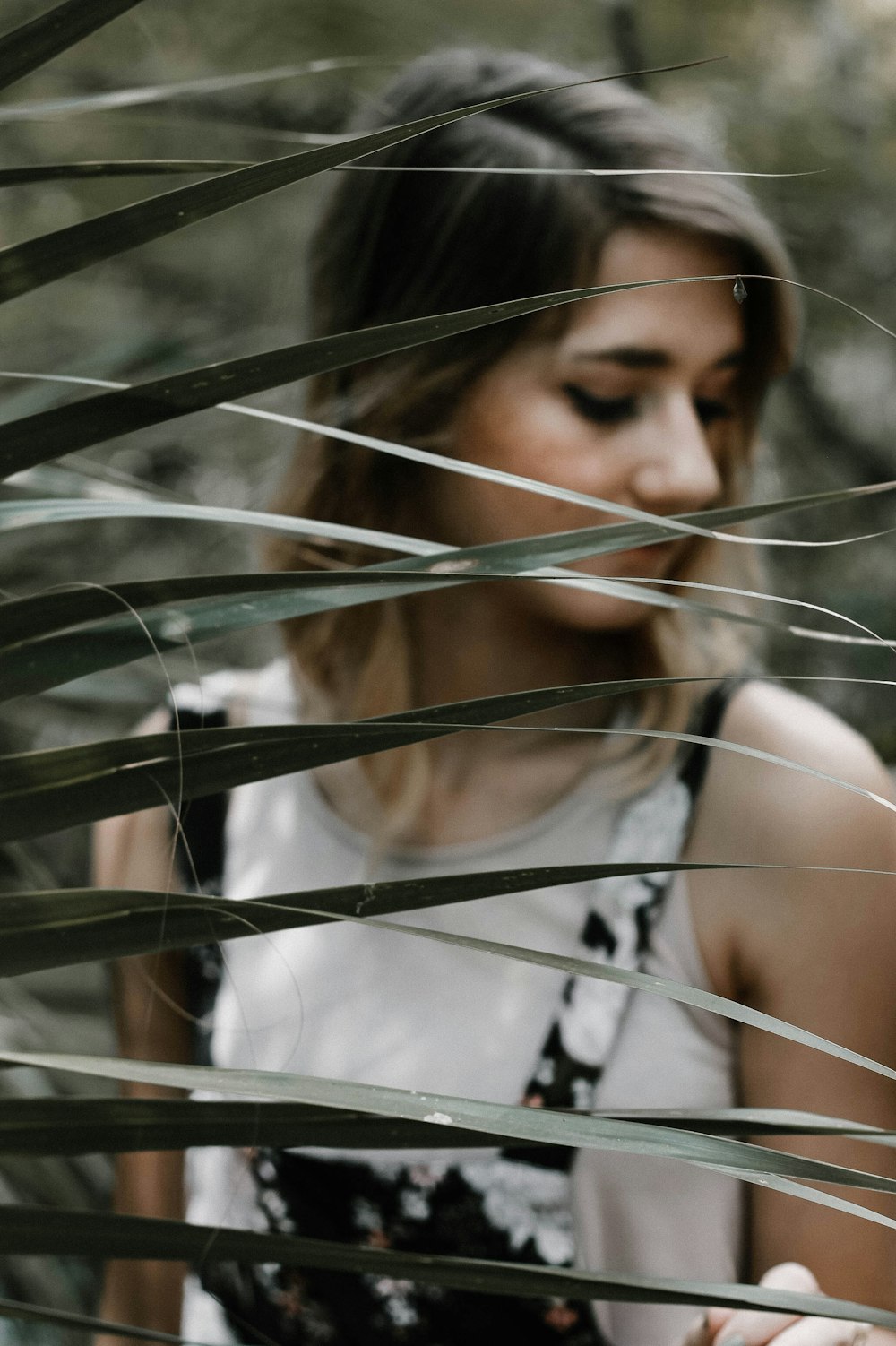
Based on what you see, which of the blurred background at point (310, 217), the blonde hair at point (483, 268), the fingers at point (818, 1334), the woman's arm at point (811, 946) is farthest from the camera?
the blurred background at point (310, 217)

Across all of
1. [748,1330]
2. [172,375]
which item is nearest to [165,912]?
[172,375]

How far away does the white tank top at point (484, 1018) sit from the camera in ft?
2.59

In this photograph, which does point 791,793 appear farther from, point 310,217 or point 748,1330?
point 310,217

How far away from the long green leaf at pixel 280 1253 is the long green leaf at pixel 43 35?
0.27m

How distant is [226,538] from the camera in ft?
6.28

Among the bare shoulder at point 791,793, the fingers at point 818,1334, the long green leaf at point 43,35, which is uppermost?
the bare shoulder at point 791,793

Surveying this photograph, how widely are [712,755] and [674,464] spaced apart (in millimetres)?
204

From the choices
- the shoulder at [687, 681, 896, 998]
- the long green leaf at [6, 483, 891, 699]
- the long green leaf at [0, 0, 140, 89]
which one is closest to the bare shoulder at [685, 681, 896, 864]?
the shoulder at [687, 681, 896, 998]

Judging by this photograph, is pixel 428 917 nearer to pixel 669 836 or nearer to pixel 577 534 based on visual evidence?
pixel 669 836

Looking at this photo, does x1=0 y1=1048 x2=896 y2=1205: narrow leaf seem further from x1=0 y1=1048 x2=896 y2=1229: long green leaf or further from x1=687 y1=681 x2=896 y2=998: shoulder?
x1=687 y1=681 x2=896 y2=998: shoulder

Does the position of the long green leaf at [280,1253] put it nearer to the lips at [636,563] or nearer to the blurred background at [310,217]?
the lips at [636,563]

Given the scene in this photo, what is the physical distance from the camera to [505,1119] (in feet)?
0.89

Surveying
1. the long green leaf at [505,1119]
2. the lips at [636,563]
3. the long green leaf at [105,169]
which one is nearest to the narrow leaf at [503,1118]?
the long green leaf at [505,1119]

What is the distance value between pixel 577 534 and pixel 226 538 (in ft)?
5.35
